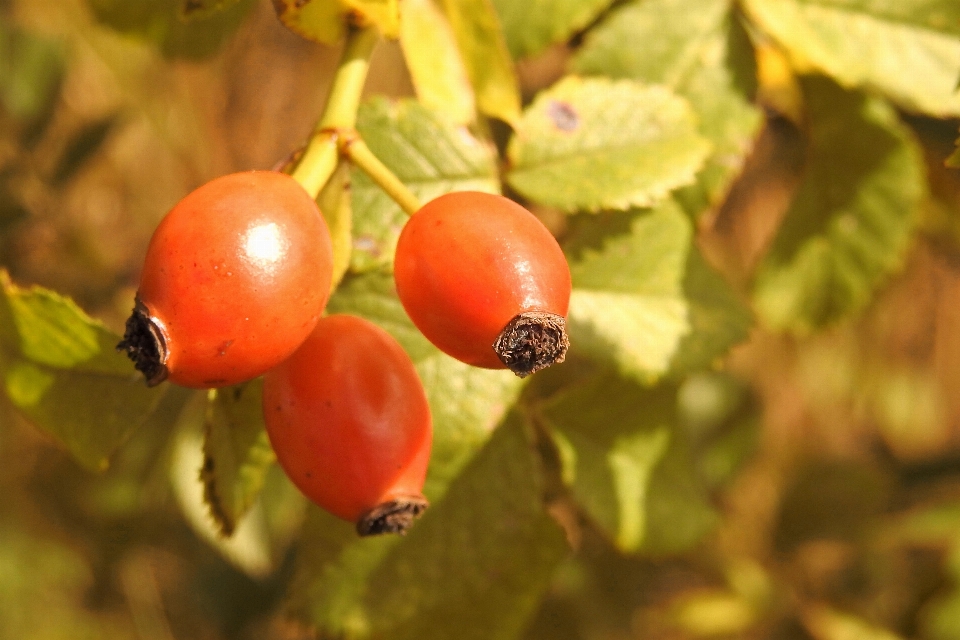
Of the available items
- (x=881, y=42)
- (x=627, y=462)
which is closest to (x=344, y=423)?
(x=627, y=462)

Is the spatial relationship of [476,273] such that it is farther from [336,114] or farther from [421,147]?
[421,147]

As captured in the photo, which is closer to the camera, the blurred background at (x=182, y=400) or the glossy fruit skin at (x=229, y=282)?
Result: the glossy fruit skin at (x=229, y=282)

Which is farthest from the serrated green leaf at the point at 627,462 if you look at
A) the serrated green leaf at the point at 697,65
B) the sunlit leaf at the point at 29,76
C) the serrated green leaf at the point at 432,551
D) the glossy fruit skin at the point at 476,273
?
the sunlit leaf at the point at 29,76

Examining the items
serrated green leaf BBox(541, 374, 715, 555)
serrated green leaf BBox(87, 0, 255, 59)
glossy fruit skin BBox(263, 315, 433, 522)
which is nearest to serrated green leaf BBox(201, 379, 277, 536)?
glossy fruit skin BBox(263, 315, 433, 522)

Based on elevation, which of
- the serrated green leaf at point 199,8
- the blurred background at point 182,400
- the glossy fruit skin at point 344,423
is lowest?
the blurred background at point 182,400

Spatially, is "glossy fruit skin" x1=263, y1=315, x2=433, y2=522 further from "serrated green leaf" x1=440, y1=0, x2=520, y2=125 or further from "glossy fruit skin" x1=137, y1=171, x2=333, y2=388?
"serrated green leaf" x1=440, y1=0, x2=520, y2=125

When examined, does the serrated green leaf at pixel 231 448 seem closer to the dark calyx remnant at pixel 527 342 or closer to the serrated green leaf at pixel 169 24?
the dark calyx remnant at pixel 527 342
